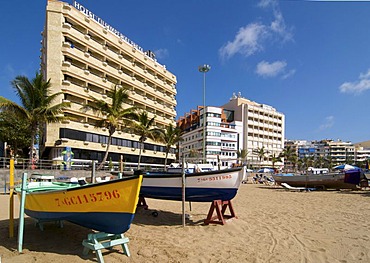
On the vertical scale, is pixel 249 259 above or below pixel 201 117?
below

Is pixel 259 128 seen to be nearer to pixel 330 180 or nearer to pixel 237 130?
pixel 237 130

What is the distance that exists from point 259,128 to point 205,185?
76.7 metres

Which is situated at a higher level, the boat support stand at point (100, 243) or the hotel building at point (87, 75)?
the hotel building at point (87, 75)

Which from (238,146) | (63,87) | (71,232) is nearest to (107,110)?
(63,87)

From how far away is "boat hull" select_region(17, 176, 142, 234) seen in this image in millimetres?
5121

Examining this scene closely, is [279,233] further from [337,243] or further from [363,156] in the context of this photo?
[363,156]

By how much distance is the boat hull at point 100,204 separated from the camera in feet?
16.8

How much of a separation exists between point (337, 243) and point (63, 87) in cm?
3259

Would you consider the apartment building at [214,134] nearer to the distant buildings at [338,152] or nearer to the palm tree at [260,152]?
the palm tree at [260,152]

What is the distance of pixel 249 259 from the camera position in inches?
209

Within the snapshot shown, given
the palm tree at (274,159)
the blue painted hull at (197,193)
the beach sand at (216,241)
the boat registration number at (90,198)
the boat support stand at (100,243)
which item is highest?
the boat registration number at (90,198)

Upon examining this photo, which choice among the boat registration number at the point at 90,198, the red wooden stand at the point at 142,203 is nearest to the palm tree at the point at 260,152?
the red wooden stand at the point at 142,203

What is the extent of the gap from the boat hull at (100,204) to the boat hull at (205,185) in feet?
11.9

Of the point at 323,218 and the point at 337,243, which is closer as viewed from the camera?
the point at 337,243
